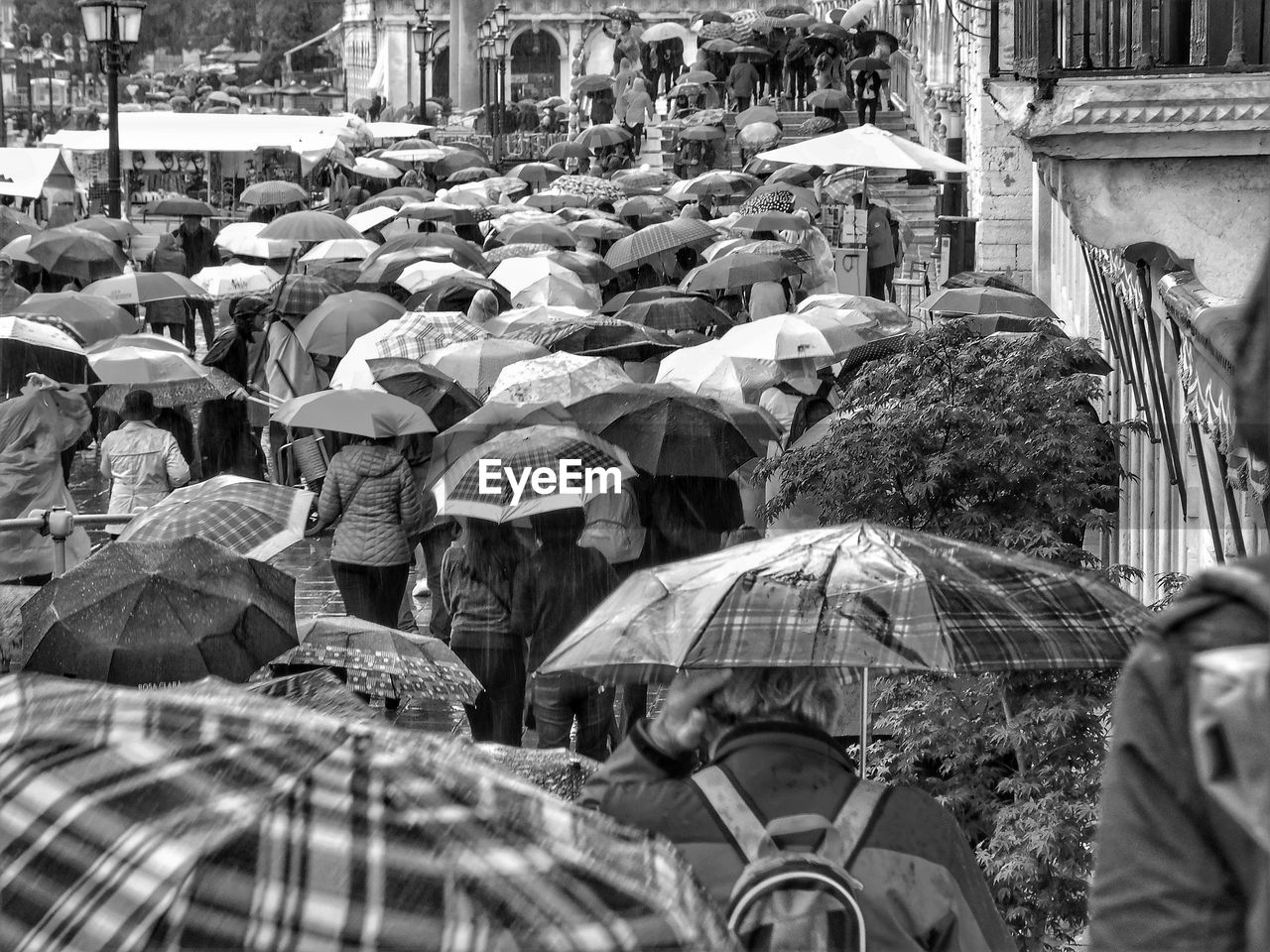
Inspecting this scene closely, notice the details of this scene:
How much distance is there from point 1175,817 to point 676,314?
11.9 metres

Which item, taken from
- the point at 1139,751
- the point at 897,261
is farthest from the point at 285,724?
the point at 897,261

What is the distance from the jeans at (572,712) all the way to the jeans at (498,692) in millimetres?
214

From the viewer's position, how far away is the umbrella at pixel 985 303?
12266 mm

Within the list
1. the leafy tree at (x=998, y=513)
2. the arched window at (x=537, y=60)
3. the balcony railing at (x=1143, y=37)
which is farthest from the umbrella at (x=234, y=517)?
the arched window at (x=537, y=60)

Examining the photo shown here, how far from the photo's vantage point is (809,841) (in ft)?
9.87

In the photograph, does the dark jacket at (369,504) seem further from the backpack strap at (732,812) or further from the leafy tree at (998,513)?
the backpack strap at (732,812)

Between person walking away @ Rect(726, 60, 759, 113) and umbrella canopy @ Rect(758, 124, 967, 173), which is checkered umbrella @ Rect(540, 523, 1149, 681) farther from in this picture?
person walking away @ Rect(726, 60, 759, 113)

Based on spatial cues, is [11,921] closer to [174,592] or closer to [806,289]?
[174,592]

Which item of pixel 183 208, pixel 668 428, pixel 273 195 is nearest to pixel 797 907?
pixel 668 428

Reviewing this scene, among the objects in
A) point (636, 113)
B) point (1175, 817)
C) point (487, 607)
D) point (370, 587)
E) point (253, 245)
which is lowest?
point (370, 587)

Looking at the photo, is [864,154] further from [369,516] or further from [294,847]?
[294,847]

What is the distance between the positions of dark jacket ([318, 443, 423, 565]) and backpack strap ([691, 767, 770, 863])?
6136mm

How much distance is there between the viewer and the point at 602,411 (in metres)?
9.06

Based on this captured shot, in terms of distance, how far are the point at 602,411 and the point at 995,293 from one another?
424 cm
